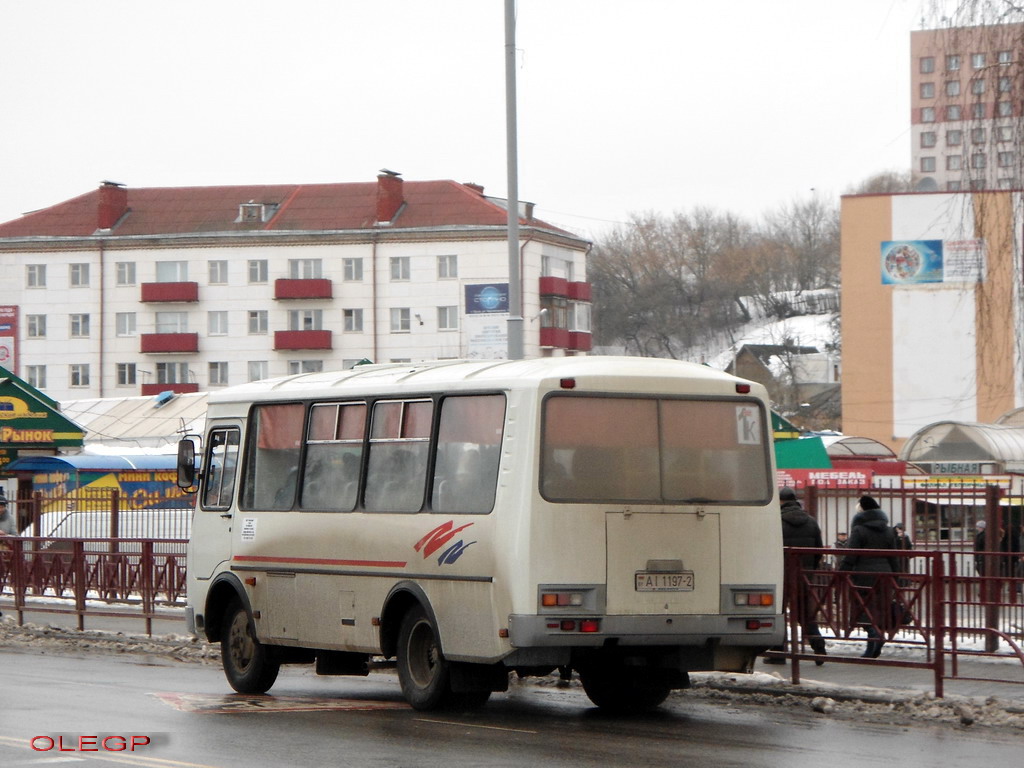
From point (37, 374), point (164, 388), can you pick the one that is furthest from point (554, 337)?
point (37, 374)

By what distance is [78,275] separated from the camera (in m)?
96.1

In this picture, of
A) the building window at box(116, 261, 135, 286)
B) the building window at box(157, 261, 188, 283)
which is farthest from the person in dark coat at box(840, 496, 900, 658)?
the building window at box(116, 261, 135, 286)

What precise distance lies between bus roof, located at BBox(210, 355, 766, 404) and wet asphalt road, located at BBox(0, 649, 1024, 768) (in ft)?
8.37

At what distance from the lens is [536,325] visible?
93250mm

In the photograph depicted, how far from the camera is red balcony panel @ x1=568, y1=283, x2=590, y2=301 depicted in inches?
3794

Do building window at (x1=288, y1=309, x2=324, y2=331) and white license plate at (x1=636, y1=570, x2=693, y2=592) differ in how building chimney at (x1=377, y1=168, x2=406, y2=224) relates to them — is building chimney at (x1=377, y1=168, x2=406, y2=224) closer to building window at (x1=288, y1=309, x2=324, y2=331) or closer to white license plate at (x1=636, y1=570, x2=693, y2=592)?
building window at (x1=288, y1=309, x2=324, y2=331)

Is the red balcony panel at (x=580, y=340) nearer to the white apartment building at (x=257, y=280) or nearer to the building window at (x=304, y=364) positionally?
the white apartment building at (x=257, y=280)

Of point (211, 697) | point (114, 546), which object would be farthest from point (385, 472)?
point (114, 546)

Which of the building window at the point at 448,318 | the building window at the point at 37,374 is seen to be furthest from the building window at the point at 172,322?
the building window at the point at 448,318

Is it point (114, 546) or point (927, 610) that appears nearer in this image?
point (927, 610)

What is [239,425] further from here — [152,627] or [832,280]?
[832,280]

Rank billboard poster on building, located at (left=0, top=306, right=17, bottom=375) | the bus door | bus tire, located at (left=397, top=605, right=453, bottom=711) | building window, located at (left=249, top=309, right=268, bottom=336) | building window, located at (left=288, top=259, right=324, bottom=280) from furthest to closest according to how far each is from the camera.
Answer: building window, located at (left=249, top=309, right=268, bottom=336) → building window, located at (left=288, top=259, right=324, bottom=280) → billboard poster on building, located at (left=0, top=306, right=17, bottom=375) → the bus door → bus tire, located at (left=397, top=605, right=453, bottom=711)

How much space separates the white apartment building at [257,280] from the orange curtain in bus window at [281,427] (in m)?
74.9

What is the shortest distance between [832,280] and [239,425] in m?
132
